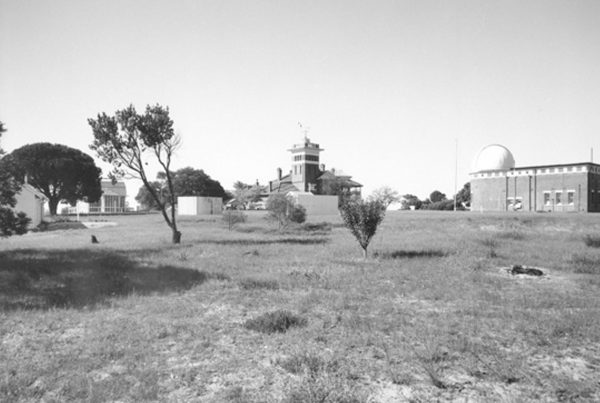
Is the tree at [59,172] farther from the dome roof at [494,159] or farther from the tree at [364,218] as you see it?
the dome roof at [494,159]

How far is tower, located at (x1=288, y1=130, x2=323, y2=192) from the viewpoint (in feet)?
259

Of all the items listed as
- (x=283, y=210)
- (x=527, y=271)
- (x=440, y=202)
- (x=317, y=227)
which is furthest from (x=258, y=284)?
(x=440, y=202)

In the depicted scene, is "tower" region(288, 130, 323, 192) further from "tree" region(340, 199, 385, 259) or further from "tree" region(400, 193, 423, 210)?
"tree" region(340, 199, 385, 259)

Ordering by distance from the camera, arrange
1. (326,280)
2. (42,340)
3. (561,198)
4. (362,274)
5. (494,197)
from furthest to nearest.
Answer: (494,197) < (561,198) < (362,274) < (326,280) < (42,340)

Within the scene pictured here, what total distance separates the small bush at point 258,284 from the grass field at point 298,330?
0.06 meters

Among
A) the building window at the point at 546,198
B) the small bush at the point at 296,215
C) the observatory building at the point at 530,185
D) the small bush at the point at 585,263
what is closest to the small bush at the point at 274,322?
the small bush at the point at 585,263

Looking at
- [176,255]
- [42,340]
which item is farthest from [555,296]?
[176,255]

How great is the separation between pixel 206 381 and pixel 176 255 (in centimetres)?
1195

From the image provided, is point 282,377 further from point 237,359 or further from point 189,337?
point 189,337

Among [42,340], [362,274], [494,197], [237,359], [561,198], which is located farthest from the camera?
[494,197]

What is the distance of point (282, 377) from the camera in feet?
18.2

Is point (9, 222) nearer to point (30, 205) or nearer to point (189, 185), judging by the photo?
point (30, 205)

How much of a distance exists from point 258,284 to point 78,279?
5.38 m

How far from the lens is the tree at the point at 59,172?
56406 mm
